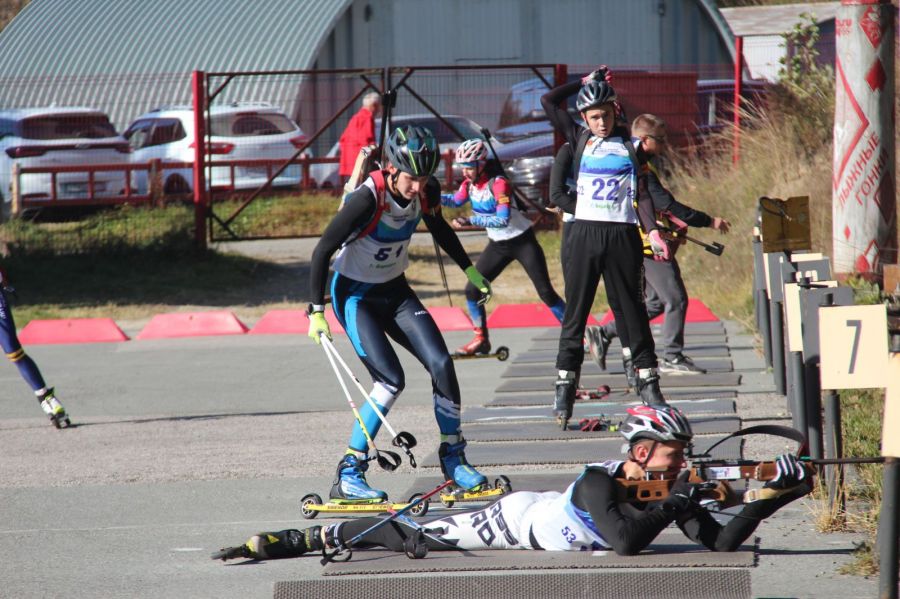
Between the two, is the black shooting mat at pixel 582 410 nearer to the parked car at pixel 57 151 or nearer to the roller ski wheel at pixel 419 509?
the roller ski wheel at pixel 419 509

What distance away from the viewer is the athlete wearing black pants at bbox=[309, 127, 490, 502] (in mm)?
7020

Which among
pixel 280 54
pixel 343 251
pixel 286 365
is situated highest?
pixel 280 54

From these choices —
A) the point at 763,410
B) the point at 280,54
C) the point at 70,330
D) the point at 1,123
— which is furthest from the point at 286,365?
the point at 280,54

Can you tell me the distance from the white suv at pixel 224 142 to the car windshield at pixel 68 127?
49cm

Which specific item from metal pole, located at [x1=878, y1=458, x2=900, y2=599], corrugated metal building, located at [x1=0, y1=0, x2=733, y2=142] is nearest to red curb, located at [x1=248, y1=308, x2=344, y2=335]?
metal pole, located at [x1=878, y1=458, x2=900, y2=599]

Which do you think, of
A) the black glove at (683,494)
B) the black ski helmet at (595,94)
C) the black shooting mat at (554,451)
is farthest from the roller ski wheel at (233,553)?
the black ski helmet at (595,94)

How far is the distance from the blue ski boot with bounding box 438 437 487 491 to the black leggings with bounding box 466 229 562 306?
4520 millimetres

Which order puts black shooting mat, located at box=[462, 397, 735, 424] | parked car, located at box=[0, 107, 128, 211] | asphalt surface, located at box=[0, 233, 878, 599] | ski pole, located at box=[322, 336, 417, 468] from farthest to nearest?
parked car, located at box=[0, 107, 128, 211] < black shooting mat, located at box=[462, 397, 735, 424] < ski pole, located at box=[322, 336, 417, 468] < asphalt surface, located at box=[0, 233, 878, 599]

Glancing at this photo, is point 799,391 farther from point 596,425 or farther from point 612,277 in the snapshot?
point 596,425

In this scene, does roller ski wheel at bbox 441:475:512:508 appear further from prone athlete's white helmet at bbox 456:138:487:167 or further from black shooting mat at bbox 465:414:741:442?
prone athlete's white helmet at bbox 456:138:487:167

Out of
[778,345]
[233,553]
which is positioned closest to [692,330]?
[778,345]

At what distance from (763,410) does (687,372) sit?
1661 millimetres

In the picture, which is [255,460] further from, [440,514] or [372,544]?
[372,544]

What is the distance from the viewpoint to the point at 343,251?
7.28 m
